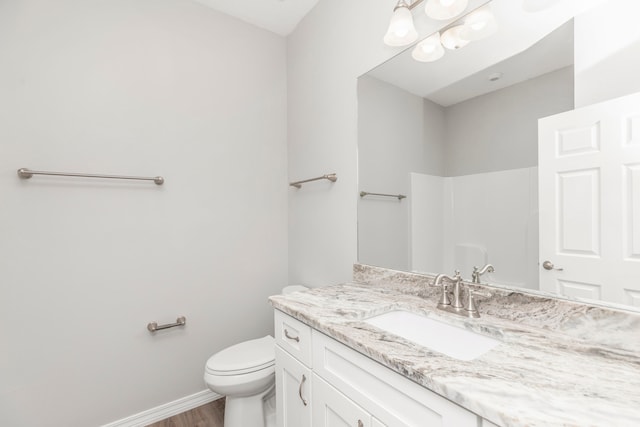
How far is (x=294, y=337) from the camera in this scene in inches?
45.0

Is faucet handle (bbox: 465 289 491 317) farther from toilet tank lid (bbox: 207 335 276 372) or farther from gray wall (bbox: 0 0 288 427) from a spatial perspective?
gray wall (bbox: 0 0 288 427)

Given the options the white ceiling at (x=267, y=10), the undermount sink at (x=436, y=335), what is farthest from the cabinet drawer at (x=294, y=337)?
the white ceiling at (x=267, y=10)

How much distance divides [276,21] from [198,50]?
1.96 feet

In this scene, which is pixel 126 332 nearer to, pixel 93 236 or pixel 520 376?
pixel 93 236

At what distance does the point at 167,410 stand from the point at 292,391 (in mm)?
1089

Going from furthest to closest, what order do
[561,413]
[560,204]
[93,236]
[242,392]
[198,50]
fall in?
[198,50]
[93,236]
[242,392]
[560,204]
[561,413]

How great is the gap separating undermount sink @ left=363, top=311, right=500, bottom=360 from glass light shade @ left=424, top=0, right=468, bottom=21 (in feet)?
3.92

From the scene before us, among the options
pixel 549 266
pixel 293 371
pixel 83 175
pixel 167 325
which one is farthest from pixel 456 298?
→ pixel 83 175

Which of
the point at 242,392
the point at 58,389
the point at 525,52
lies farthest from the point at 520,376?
the point at 58,389

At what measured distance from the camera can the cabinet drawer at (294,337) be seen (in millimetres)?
1067

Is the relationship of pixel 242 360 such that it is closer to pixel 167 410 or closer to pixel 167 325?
pixel 167 325

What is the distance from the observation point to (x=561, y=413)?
0.50 metres

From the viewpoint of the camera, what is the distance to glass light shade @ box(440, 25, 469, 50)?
115 centimetres

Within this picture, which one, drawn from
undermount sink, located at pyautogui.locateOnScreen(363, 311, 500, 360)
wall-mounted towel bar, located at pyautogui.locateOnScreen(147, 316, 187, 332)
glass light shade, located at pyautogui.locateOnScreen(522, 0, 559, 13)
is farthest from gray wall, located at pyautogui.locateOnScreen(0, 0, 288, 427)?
glass light shade, located at pyautogui.locateOnScreen(522, 0, 559, 13)
